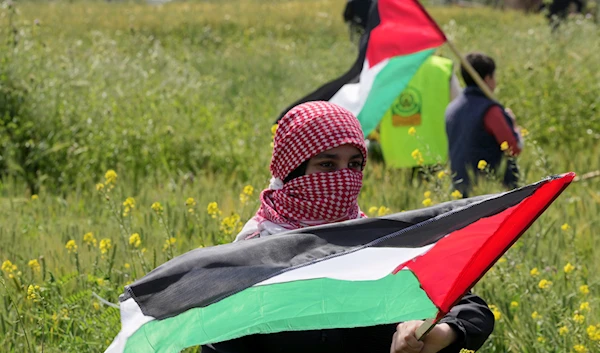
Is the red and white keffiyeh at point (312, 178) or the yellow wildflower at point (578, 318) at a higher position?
the red and white keffiyeh at point (312, 178)

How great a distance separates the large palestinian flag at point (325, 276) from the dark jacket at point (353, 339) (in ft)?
0.40

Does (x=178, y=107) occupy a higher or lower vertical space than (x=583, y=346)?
lower

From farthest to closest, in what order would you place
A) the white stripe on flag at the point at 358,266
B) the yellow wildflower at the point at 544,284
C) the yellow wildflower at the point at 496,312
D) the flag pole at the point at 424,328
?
the yellow wildflower at the point at 496,312, the yellow wildflower at the point at 544,284, the white stripe on flag at the point at 358,266, the flag pole at the point at 424,328

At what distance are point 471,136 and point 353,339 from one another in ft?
12.2

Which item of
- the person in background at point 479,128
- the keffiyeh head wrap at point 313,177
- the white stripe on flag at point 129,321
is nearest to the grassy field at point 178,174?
the person in background at point 479,128

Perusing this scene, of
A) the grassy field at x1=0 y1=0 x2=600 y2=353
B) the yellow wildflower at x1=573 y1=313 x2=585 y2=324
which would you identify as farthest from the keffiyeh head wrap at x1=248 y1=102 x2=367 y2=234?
the yellow wildflower at x1=573 y1=313 x2=585 y2=324

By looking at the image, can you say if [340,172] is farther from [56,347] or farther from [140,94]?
[140,94]

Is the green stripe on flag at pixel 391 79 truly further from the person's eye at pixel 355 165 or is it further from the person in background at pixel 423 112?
the person's eye at pixel 355 165

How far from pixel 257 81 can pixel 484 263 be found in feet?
32.3

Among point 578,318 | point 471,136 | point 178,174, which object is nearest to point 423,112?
point 471,136

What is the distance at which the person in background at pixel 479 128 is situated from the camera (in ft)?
19.1

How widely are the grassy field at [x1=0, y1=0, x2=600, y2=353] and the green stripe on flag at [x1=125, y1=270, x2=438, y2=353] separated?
2.79 ft

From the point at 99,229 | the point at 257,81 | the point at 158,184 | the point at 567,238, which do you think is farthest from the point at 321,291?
the point at 257,81

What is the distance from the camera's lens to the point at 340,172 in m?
2.40
